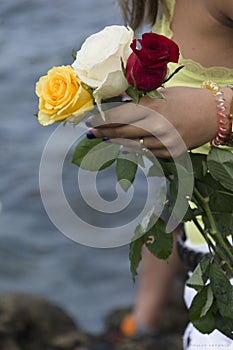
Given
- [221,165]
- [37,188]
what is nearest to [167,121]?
[221,165]

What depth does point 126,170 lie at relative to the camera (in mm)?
1501

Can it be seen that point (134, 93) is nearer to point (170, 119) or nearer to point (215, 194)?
point (170, 119)

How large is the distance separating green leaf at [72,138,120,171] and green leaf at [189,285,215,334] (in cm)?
26

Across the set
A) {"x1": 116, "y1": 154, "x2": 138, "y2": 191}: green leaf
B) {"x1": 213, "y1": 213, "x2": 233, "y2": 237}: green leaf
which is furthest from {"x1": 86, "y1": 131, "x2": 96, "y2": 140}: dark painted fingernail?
{"x1": 213, "y1": 213, "x2": 233, "y2": 237}: green leaf

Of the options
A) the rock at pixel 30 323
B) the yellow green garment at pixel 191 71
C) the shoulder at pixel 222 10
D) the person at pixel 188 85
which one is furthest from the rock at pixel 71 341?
the shoulder at pixel 222 10

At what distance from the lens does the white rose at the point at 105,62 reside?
1.29m

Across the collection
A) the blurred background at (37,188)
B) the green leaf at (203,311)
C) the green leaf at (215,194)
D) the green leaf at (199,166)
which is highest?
the green leaf at (199,166)

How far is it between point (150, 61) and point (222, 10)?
320 millimetres

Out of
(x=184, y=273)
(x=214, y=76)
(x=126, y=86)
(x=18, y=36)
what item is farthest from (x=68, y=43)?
(x=126, y=86)

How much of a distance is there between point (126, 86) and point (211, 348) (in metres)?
0.65

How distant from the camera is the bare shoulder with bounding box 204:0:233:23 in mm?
1502

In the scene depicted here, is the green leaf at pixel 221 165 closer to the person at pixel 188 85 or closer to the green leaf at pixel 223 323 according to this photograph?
the person at pixel 188 85

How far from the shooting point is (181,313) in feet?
11.4

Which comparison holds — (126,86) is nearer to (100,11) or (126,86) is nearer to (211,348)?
(211,348)
